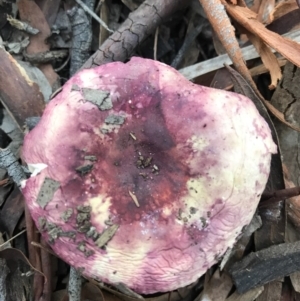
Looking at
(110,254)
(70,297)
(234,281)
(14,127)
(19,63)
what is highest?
(19,63)

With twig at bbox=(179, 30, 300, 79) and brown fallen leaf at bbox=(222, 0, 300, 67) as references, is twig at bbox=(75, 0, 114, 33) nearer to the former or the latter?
twig at bbox=(179, 30, 300, 79)

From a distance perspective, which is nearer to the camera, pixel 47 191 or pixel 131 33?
pixel 47 191

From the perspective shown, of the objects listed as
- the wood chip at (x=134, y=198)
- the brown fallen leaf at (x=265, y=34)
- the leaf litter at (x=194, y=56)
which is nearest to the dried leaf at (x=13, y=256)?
the leaf litter at (x=194, y=56)

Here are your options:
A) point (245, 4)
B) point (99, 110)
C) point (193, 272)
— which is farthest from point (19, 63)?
point (193, 272)

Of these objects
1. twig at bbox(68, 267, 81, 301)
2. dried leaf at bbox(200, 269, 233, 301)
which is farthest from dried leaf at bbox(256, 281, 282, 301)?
twig at bbox(68, 267, 81, 301)

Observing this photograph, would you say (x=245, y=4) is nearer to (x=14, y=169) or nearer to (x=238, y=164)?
(x=238, y=164)

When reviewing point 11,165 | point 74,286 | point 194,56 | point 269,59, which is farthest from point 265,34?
point 74,286

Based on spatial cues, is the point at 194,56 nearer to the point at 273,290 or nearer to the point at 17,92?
the point at 17,92
